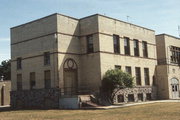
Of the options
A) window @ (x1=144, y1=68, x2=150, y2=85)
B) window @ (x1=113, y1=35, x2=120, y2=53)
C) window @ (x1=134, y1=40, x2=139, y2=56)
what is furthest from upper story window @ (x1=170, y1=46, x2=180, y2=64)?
window @ (x1=113, y1=35, x2=120, y2=53)

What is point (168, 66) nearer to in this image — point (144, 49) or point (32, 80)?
point (144, 49)

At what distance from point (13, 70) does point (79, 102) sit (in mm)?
12888

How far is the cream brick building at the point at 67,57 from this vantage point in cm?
3272

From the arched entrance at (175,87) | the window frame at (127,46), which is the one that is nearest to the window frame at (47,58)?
the window frame at (127,46)

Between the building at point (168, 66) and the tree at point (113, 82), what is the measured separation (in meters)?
10.9

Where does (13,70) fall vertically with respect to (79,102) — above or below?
above

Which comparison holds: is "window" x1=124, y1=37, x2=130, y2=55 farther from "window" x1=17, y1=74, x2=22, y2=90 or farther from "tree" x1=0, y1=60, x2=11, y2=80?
"tree" x1=0, y1=60, x2=11, y2=80

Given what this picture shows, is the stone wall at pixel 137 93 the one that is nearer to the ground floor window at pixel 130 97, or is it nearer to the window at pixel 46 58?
the ground floor window at pixel 130 97

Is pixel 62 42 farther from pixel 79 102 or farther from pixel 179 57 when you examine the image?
pixel 179 57

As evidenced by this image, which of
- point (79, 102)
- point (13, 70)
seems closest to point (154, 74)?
point (79, 102)

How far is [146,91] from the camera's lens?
3906 cm

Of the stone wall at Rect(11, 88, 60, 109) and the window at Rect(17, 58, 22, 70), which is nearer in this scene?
the stone wall at Rect(11, 88, 60, 109)

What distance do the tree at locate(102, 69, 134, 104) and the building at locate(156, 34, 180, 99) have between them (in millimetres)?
10937

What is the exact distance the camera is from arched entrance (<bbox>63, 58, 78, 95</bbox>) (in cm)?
3291
